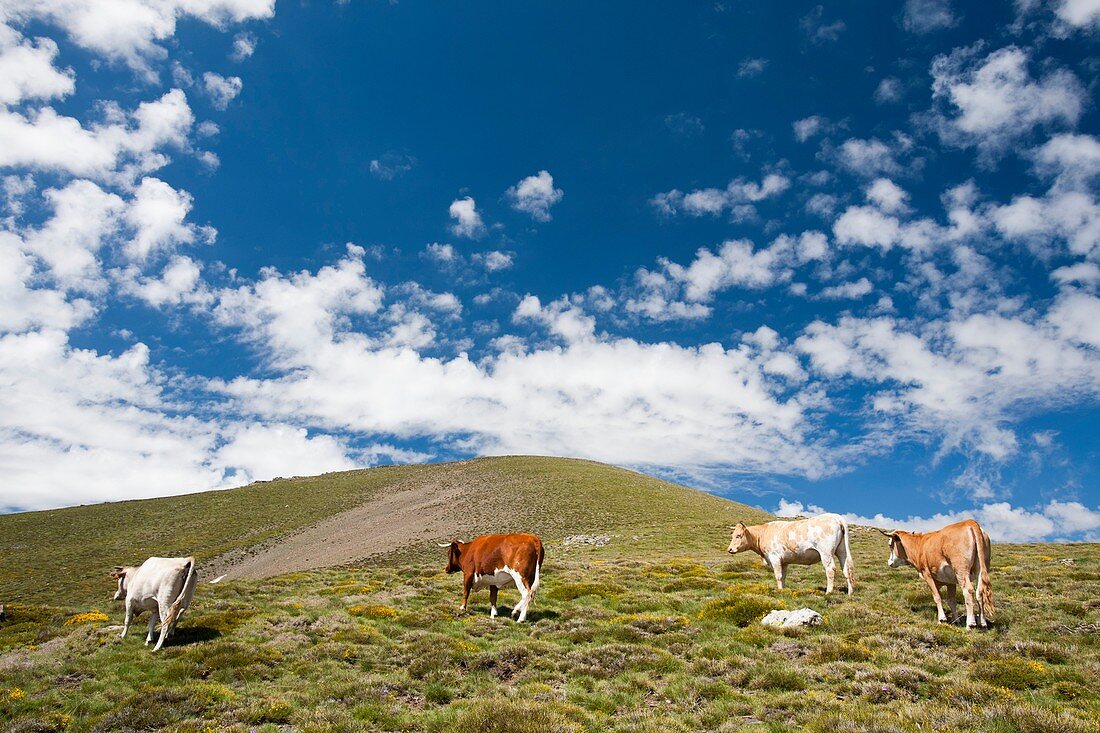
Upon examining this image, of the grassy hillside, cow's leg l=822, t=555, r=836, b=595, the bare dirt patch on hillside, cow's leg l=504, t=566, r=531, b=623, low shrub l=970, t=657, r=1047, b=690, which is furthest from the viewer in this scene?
the bare dirt patch on hillside

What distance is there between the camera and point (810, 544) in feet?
64.3

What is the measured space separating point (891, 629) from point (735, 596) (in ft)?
19.6

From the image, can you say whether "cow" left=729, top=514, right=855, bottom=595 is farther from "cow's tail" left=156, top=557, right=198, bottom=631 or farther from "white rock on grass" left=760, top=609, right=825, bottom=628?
"cow's tail" left=156, top=557, right=198, bottom=631

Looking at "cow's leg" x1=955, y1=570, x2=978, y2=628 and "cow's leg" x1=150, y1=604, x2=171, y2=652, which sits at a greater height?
"cow's leg" x1=955, y1=570, x2=978, y2=628

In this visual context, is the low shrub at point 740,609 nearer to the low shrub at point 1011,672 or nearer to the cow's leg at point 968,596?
the cow's leg at point 968,596

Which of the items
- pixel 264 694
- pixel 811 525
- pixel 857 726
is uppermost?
pixel 811 525

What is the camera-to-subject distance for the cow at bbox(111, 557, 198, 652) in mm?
15508

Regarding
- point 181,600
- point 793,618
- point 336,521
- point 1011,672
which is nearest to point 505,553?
point 793,618

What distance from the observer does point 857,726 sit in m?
8.65

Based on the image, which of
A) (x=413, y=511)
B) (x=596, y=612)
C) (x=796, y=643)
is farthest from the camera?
(x=413, y=511)

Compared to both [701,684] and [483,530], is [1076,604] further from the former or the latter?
[483,530]

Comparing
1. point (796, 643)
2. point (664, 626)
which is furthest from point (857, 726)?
→ point (664, 626)

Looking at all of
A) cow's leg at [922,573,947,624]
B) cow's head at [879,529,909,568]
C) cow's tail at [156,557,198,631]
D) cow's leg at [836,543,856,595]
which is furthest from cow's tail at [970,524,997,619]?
cow's tail at [156,557,198,631]

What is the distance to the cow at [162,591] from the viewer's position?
50.9 feet
